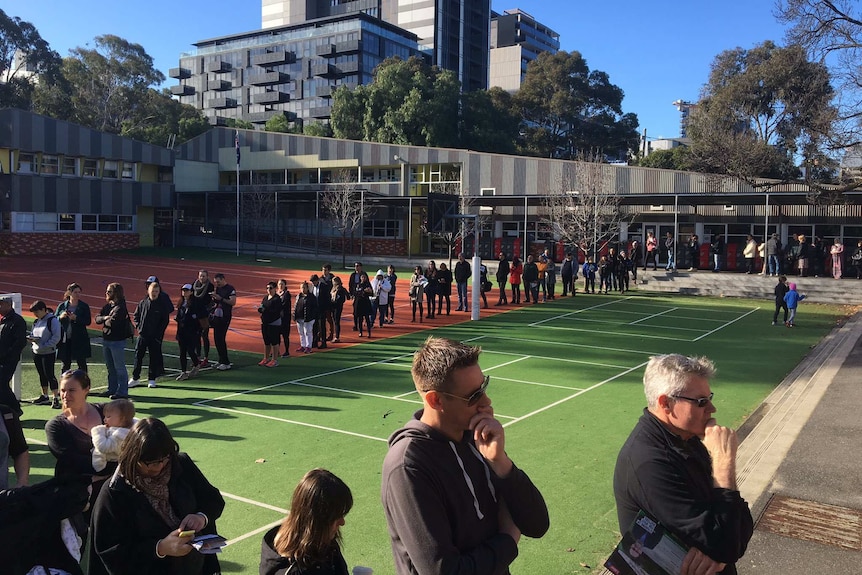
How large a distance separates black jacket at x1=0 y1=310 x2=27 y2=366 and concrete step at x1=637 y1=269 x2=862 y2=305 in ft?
87.2

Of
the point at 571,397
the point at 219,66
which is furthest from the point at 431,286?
the point at 219,66

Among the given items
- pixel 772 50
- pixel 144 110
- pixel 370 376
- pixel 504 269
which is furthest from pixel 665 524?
pixel 144 110

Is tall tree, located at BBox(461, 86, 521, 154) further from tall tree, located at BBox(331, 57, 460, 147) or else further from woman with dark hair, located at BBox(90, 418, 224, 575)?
woman with dark hair, located at BBox(90, 418, 224, 575)

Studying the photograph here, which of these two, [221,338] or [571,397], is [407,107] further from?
[571,397]

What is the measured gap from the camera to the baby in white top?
15.4 ft

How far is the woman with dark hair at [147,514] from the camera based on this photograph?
359cm

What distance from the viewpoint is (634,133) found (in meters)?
70.6

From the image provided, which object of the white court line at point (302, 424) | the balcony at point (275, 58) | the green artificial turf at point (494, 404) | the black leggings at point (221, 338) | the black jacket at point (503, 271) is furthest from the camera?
the balcony at point (275, 58)

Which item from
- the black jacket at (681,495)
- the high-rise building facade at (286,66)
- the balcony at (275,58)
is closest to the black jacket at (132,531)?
the black jacket at (681,495)

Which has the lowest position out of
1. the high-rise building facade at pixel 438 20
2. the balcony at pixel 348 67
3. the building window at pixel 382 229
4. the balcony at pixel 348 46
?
the building window at pixel 382 229

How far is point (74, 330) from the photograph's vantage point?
11.9 m

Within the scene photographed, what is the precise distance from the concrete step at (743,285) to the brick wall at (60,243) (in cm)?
3596

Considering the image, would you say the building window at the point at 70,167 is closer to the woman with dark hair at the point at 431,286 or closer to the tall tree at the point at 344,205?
the tall tree at the point at 344,205

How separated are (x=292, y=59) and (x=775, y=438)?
298 feet
